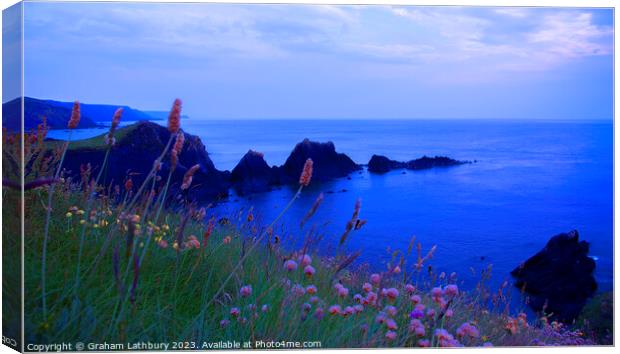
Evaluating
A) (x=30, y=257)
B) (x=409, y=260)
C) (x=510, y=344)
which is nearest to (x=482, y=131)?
(x=409, y=260)

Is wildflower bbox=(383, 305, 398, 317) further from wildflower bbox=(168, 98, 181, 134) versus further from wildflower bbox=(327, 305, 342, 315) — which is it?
wildflower bbox=(168, 98, 181, 134)

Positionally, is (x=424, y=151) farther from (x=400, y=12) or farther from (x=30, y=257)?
(x=30, y=257)

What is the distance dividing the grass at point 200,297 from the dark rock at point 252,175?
645 millimetres

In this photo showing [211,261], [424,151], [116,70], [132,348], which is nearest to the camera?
[132,348]

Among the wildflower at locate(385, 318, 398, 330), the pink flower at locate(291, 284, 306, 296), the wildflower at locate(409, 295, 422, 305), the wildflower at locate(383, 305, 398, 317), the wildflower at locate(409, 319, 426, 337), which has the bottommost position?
the wildflower at locate(409, 319, 426, 337)

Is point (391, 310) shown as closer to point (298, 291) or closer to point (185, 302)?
point (298, 291)

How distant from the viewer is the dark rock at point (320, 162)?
17.8 feet

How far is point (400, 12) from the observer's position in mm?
5109

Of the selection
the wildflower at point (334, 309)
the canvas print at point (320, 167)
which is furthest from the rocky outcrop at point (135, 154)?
the wildflower at point (334, 309)

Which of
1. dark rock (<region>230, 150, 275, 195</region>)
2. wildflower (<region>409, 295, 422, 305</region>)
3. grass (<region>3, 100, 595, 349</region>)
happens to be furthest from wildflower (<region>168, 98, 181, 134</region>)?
wildflower (<region>409, 295, 422, 305</region>)

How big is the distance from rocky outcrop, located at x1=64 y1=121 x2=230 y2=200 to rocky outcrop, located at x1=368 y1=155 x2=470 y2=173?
1.19m

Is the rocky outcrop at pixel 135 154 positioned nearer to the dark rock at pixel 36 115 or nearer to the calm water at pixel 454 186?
the calm water at pixel 454 186

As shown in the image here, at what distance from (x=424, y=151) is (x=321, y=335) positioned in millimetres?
1815

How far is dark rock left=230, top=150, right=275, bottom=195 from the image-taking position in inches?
215
